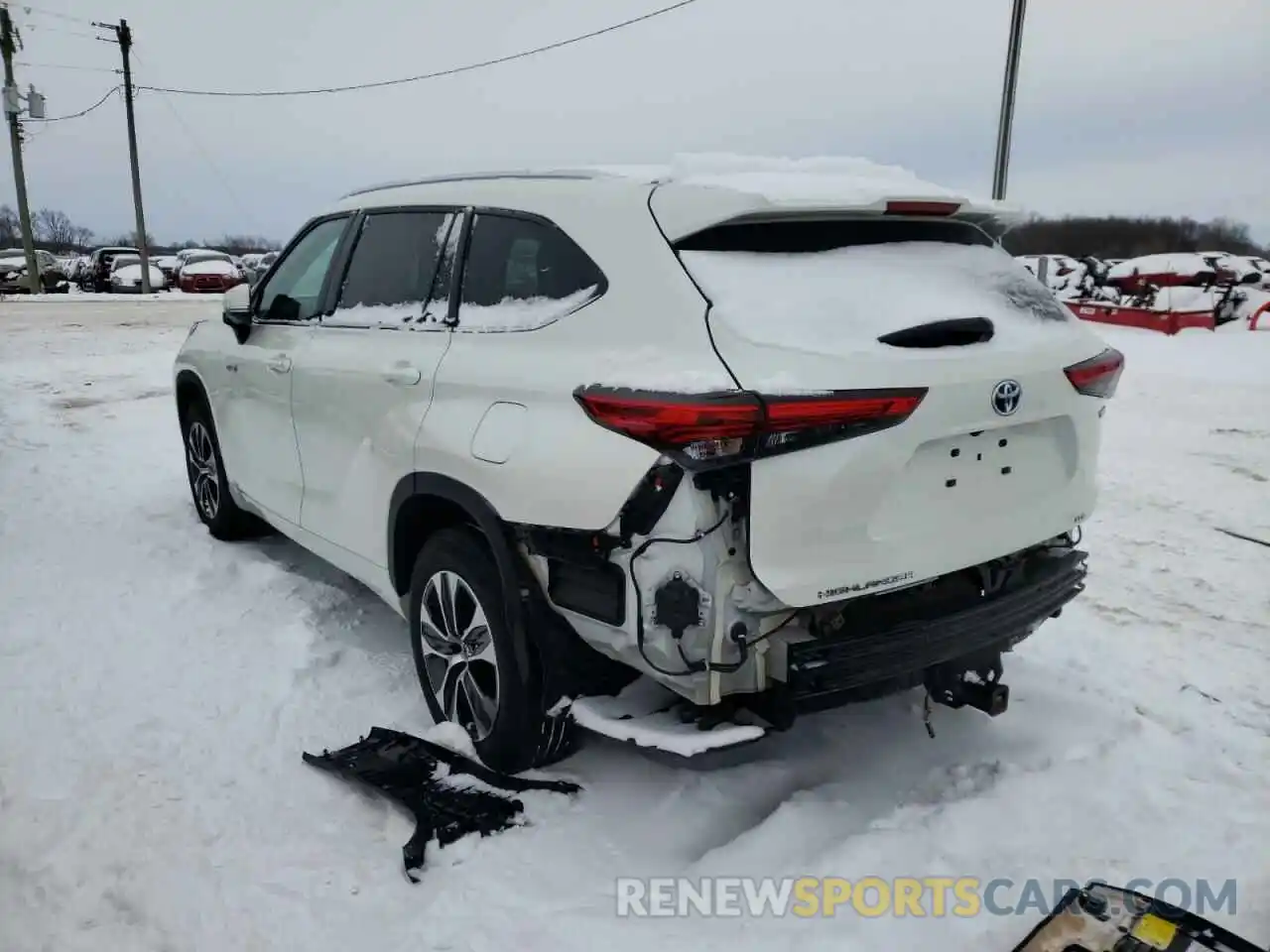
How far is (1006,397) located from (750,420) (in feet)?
2.71

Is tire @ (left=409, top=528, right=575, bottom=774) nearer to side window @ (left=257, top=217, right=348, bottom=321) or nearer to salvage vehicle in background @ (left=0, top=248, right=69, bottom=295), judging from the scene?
side window @ (left=257, top=217, right=348, bottom=321)

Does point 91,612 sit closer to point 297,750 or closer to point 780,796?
point 297,750

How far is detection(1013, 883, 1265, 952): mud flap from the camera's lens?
2.12 m

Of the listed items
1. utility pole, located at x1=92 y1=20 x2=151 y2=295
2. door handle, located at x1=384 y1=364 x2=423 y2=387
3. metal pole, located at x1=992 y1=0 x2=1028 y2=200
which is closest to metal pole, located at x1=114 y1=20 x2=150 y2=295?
utility pole, located at x1=92 y1=20 x2=151 y2=295

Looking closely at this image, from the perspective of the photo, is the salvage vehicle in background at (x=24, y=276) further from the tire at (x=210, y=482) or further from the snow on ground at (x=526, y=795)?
the snow on ground at (x=526, y=795)

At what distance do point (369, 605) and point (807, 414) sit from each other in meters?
2.95

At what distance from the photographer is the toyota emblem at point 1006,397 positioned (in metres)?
2.52

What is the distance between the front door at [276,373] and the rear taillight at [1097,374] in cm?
299

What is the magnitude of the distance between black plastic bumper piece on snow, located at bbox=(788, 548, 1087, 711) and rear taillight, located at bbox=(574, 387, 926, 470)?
56cm

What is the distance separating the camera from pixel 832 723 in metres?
3.37

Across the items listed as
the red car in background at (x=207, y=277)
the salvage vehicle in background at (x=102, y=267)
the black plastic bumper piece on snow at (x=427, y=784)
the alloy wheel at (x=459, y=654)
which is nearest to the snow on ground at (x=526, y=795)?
the black plastic bumper piece on snow at (x=427, y=784)

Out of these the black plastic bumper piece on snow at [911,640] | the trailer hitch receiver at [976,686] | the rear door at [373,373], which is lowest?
the trailer hitch receiver at [976,686]

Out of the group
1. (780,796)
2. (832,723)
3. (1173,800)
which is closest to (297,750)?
(780,796)

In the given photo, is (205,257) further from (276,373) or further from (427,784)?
(427,784)
